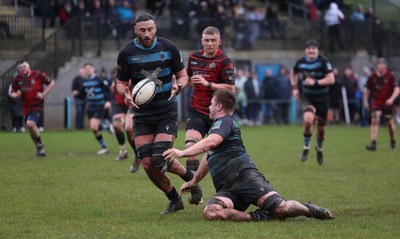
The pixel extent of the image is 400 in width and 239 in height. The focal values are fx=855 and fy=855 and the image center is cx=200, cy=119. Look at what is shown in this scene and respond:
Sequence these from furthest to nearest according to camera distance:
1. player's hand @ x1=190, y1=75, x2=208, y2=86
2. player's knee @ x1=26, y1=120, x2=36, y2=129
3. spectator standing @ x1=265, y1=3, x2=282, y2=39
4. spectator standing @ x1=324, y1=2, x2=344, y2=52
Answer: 1. spectator standing @ x1=324, y1=2, x2=344, y2=52
2. spectator standing @ x1=265, y1=3, x2=282, y2=39
3. player's knee @ x1=26, y1=120, x2=36, y2=129
4. player's hand @ x1=190, y1=75, x2=208, y2=86

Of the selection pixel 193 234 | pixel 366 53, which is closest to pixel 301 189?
pixel 193 234

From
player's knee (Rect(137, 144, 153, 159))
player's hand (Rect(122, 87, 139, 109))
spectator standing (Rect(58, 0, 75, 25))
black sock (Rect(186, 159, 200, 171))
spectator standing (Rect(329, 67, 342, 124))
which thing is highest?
spectator standing (Rect(58, 0, 75, 25))

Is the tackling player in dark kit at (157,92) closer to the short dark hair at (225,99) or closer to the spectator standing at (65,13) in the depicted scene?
the short dark hair at (225,99)

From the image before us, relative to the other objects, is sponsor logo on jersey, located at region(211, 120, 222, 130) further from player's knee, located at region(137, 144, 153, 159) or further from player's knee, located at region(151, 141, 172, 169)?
player's knee, located at region(137, 144, 153, 159)

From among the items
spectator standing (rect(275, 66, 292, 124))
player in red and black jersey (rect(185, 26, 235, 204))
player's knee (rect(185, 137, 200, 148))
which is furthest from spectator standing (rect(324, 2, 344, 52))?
player's knee (rect(185, 137, 200, 148))

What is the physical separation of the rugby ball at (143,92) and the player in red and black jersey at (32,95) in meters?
8.86

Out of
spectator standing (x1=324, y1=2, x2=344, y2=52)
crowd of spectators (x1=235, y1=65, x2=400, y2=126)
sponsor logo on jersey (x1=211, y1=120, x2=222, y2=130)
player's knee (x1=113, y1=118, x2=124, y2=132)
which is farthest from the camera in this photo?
spectator standing (x1=324, y1=2, x2=344, y2=52)

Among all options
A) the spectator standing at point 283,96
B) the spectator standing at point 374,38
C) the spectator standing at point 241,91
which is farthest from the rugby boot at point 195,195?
the spectator standing at point 374,38

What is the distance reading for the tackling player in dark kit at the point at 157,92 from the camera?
1017cm

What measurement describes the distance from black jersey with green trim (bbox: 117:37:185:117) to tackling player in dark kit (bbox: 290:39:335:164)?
6433mm

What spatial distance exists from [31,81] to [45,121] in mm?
11244

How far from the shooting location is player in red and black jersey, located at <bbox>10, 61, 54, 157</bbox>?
18.5m

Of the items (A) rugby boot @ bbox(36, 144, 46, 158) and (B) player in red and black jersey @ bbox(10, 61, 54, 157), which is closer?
(B) player in red and black jersey @ bbox(10, 61, 54, 157)

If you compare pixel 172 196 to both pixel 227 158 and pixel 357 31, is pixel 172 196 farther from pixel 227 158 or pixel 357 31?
pixel 357 31
